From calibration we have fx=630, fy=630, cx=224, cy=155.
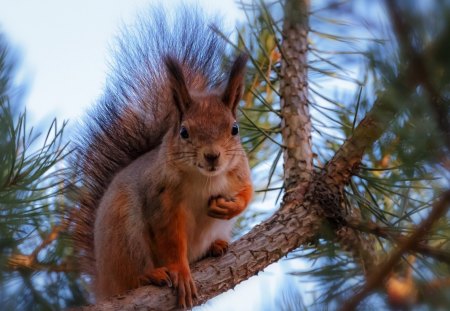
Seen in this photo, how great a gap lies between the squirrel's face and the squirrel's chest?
0.27 ft

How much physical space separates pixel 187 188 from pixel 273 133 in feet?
1.70

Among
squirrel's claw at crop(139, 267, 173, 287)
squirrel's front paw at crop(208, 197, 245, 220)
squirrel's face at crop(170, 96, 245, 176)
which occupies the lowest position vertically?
squirrel's claw at crop(139, 267, 173, 287)

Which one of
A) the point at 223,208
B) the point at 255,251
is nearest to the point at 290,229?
the point at 255,251

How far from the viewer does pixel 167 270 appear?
208cm

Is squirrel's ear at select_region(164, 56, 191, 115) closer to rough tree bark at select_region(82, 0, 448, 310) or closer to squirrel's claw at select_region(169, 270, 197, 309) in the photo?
rough tree bark at select_region(82, 0, 448, 310)

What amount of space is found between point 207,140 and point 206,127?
0.06 meters

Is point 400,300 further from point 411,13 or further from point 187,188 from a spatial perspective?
point 187,188

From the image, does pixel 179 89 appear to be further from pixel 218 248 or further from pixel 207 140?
pixel 218 248

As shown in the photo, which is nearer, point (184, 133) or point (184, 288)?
point (184, 288)

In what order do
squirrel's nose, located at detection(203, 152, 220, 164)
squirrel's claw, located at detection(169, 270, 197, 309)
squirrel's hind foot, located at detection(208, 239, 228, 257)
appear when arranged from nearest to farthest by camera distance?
1. squirrel's claw, located at detection(169, 270, 197, 309)
2. squirrel's nose, located at detection(203, 152, 220, 164)
3. squirrel's hind foot, located at detection(208, 239, 228, 257)

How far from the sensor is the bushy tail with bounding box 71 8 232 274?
2.71 metres

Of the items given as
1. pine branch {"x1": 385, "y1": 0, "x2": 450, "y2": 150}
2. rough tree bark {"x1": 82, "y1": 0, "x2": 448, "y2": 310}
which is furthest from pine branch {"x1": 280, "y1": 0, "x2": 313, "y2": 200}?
pine branch {"x1": 385, "y1": 0, "x2": 450, "y2": 150}

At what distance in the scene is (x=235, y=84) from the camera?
2.33 metres

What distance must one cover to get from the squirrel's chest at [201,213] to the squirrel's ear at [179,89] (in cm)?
30
